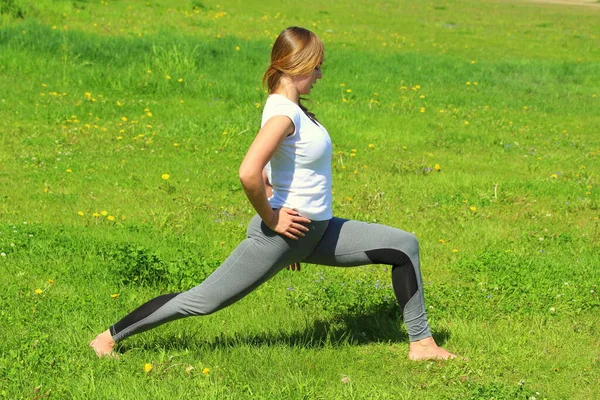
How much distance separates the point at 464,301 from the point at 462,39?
787 inches

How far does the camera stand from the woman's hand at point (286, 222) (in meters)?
4.00

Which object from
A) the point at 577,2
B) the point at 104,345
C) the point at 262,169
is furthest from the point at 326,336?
the point at 577,2

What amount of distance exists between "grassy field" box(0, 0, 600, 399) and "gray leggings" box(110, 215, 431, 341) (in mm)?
269

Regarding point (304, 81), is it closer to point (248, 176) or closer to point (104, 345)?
point (248, 176)

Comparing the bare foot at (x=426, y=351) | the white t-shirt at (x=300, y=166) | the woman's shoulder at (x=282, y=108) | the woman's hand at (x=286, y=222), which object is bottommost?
the bare foot at (x=426, y=351)

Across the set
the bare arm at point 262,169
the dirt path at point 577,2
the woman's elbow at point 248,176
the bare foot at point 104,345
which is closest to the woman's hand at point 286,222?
the bare arm at point 262,169

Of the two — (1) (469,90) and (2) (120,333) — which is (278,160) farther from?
(1) (469,90)

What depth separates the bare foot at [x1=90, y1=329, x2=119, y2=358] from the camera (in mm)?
4422

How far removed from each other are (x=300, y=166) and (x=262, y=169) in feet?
0.92

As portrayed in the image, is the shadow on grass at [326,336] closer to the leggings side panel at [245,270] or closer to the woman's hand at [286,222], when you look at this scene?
the leggings side panel at [245,270]

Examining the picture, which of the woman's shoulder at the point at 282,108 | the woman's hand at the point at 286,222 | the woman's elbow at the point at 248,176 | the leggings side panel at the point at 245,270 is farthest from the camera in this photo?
the leggings side panel at the point at 245,270

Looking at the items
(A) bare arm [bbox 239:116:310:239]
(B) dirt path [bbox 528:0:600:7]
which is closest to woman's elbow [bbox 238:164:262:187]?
(A) bare arm [bbox 239:116:310:239]

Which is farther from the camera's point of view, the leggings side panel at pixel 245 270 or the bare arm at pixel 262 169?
the leggings side panel at pixel 245 270

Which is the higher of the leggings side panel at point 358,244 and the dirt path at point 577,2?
the leggings side panel at point 358,244
